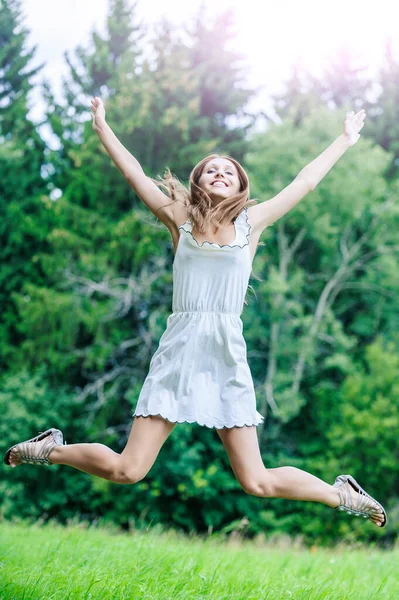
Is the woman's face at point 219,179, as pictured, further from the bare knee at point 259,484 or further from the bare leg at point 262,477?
the bare knee at point 259,484

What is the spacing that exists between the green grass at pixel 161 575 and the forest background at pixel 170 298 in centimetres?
1086

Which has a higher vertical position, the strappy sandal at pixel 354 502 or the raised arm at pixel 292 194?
the raised arm at pixel 292 194

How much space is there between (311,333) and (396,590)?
1324cm

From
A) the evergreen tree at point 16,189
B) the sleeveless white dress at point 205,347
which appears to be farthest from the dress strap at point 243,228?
the evergreen tree at point 16,189

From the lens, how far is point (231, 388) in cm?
314

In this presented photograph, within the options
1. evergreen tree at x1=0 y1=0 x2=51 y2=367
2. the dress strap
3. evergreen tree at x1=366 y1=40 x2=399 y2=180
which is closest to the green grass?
the dress strap

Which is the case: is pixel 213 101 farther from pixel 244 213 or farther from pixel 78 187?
pixel 244 213

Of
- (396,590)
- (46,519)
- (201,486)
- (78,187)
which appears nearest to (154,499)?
(201,486)

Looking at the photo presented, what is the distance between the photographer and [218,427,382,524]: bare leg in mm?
3014

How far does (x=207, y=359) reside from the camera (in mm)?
3172

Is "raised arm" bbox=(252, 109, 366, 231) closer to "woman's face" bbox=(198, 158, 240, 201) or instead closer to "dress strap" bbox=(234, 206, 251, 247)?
"dress strap" bbox=(234, 206, 251, 247)

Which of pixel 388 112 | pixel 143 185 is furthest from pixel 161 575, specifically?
pixel 388 112

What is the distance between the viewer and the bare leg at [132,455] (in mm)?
2980

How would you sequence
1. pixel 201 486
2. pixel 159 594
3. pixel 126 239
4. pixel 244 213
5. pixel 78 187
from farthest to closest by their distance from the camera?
pixel 78 187 < pixel 126 239 < pixel 201 486 < pixel 244 213 < pixel 159 594
